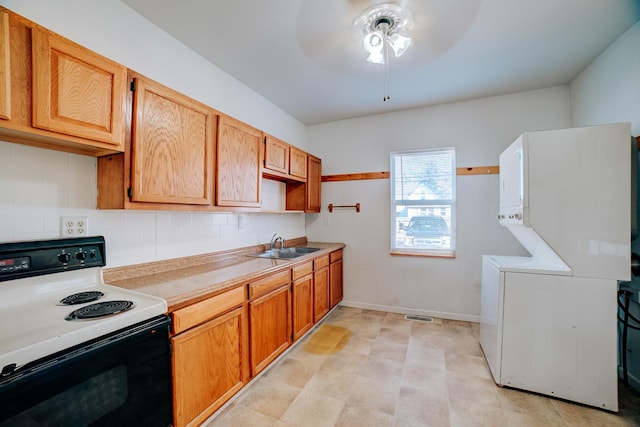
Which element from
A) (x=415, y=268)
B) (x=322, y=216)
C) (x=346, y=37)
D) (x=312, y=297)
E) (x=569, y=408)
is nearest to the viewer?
(x=569, y=408)

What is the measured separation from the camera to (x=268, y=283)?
82.8 inches

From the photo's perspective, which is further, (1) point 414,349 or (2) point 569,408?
(1) point 414,349

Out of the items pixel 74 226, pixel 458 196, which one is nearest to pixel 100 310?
pixel 74 226

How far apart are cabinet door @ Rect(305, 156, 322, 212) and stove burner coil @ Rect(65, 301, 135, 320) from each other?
2332mm

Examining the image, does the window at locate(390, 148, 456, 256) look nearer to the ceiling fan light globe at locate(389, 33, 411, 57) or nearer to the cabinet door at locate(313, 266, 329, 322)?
the cabinet door at locate(313, 266, 329, 322)

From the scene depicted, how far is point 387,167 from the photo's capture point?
3.52 metres

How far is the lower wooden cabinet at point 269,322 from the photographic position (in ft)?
6.42

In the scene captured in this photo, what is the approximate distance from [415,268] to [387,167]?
134 cm

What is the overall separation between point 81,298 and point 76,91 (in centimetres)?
99

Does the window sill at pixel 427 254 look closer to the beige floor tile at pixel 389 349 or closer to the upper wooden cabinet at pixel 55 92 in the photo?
the beige floor tile at pixel 389 349

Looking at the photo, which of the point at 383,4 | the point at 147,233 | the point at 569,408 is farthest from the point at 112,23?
the point at 569,408

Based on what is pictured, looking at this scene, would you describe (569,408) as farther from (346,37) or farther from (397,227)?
(346,37)

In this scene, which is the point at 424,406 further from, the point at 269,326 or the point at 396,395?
the point at 269,326


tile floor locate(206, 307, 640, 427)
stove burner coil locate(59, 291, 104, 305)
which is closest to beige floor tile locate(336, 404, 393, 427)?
tile floor locate(206, 307, 640, 427)
